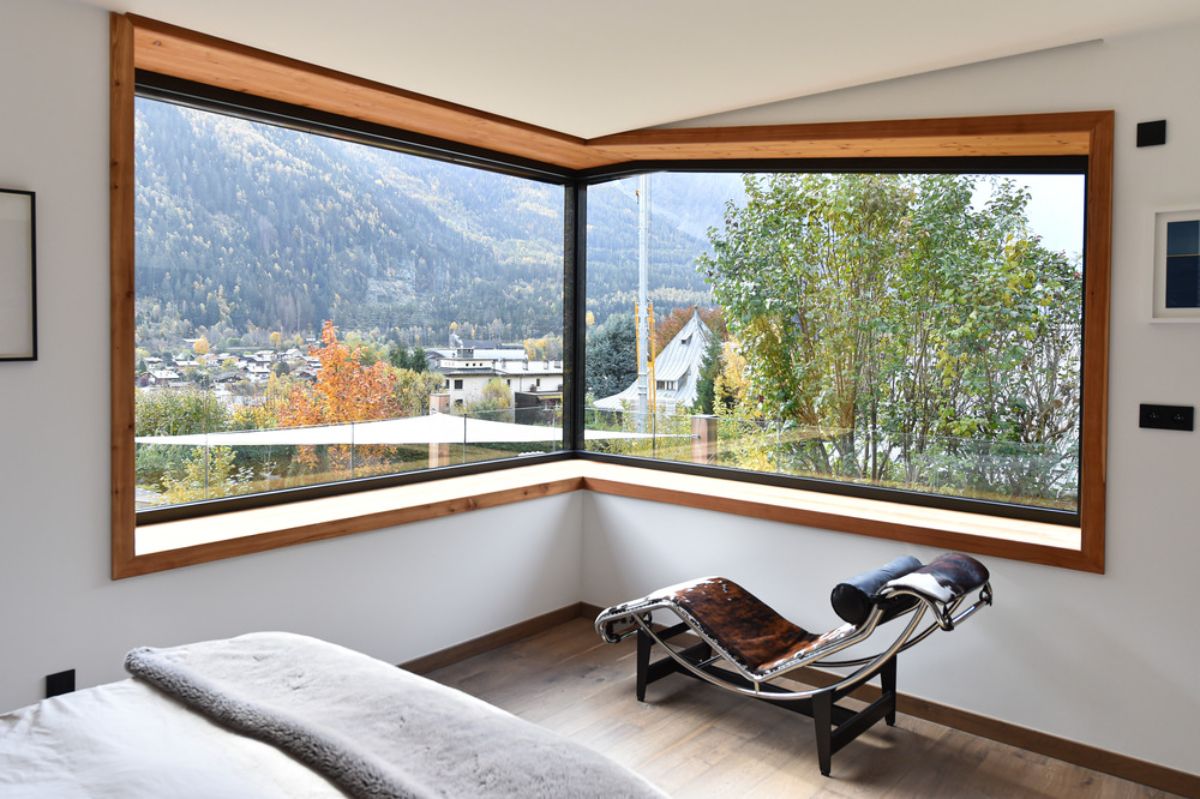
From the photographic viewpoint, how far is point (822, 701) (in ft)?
9.86

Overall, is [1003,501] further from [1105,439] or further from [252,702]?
[252,702]

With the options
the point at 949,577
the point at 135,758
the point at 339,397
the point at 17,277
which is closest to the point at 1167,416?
the point at 949,577

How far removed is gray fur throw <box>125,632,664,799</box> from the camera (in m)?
1.56

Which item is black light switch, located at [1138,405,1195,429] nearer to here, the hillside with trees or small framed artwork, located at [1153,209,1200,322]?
small framed artwork, located at [1153,209,1200,322]

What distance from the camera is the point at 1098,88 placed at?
9.62 feet

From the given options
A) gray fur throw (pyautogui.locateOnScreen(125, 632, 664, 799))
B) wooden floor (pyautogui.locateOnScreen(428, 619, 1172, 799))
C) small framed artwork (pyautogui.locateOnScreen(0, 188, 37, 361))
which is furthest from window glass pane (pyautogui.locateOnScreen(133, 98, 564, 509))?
gray fur throw (pyautogui.locateOnScreen(125, 632, 664, 799))

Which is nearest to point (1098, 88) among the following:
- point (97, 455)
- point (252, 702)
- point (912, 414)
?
point (912, 414)

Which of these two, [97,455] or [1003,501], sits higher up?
[97,455]

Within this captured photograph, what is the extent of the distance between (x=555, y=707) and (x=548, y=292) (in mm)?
2362

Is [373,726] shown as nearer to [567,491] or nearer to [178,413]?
[178,413]

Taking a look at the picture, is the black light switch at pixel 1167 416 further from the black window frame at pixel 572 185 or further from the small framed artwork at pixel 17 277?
the small framed artwork at pixel 17 277

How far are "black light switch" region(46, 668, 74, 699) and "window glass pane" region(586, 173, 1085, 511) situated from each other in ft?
9.55

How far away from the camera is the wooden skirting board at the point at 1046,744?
2859mm

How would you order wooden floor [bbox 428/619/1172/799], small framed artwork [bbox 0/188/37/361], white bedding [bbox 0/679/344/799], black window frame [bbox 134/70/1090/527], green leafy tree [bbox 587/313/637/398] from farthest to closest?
1. green leafy tree [bbox 587/313/637/398]
2. black window frame [bbox 134/70/1090/527]
3. wooden floor [bbox 428/619/1172/799]
4. small framed artwork [bbox 0/188/37/361]
5. white bedding [bbox 0/679/344/799]
